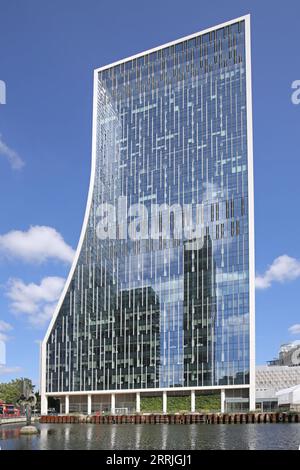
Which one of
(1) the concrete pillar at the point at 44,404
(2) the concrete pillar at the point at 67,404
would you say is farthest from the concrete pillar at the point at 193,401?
(1) the concrete pillar at the point at 44,404

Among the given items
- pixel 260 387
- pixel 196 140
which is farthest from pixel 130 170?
pixel 260 387

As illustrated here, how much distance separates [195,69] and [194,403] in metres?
65.2

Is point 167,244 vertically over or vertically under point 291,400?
over

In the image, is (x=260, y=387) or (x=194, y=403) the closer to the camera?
(x=194, y=403)

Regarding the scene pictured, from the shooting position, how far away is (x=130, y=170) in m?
134

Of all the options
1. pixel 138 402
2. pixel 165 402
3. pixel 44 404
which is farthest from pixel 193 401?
pixel 44 404

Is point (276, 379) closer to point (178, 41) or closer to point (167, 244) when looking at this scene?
point (167, 244)

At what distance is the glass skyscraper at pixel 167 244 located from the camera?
379ft

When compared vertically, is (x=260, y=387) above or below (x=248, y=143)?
below

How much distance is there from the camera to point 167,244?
407 ft

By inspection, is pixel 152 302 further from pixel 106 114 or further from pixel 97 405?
pixel 106 114

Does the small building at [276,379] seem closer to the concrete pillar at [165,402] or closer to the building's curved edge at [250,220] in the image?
the concrete pillar at [165,402]

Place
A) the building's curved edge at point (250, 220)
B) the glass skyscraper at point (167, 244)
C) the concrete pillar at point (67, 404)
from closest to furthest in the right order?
1. the building's curved edge at point (250, 220)
2. the glass skyscraper at point (167, 244)
3. the concrete pillar at point (67, 404)

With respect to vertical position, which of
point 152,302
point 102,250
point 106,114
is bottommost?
point 152,302
